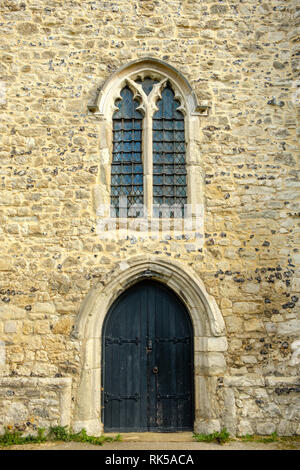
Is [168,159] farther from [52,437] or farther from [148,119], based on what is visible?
[52,437]

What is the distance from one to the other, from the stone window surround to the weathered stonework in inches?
1.2

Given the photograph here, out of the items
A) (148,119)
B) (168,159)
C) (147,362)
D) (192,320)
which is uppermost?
(148,119)

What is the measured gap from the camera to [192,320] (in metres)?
5.30

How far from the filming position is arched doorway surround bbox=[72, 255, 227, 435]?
4.93m

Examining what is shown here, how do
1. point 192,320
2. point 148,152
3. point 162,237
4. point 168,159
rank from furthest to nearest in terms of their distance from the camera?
1. point 168,159
2. point 148,152
3. point 162,237
4. point 192,320

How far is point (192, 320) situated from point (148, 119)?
3.03 m

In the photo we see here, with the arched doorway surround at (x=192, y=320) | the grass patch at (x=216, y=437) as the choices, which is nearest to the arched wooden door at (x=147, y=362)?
the arched doorway surround at (x=192, y=320)

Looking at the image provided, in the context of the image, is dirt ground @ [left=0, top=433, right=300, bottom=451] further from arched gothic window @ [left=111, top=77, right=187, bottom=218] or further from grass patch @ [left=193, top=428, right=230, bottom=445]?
arched gothic window @ [left=111, top=77, right=187, bottom=218]

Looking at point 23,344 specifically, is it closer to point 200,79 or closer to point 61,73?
point 61,73

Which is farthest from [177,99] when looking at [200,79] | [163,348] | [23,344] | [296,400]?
[296,400]

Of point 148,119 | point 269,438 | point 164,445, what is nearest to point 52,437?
point 164,445

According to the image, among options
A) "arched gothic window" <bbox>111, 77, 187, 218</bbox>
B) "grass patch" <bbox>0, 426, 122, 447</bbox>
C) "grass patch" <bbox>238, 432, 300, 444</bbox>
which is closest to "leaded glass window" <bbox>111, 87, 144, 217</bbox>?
"arched gothic window" <bbox>111, 77, 187, 218</bbox>

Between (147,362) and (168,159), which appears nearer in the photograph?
(147,362)

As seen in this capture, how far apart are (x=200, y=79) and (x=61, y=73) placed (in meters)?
2.13
